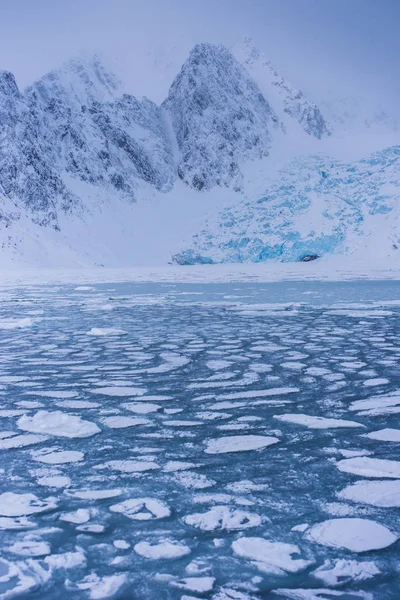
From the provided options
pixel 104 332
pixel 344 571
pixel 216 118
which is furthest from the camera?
pixel 216 118

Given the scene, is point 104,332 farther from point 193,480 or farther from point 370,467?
point 370,467

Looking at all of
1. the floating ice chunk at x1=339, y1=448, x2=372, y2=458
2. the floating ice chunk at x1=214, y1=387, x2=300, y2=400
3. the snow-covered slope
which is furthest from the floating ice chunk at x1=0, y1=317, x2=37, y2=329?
the snow-covered slope

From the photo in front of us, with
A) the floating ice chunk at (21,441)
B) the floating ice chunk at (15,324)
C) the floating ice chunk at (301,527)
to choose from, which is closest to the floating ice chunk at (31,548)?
the floating ice chunk at (301,527)

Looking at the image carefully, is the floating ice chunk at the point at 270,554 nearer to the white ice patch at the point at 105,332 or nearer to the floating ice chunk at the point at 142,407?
the floating ice chunk at the point at 142,407

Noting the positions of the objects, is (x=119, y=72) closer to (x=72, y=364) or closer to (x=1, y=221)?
(x=1, y=221)

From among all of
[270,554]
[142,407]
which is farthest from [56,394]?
[270,554]
